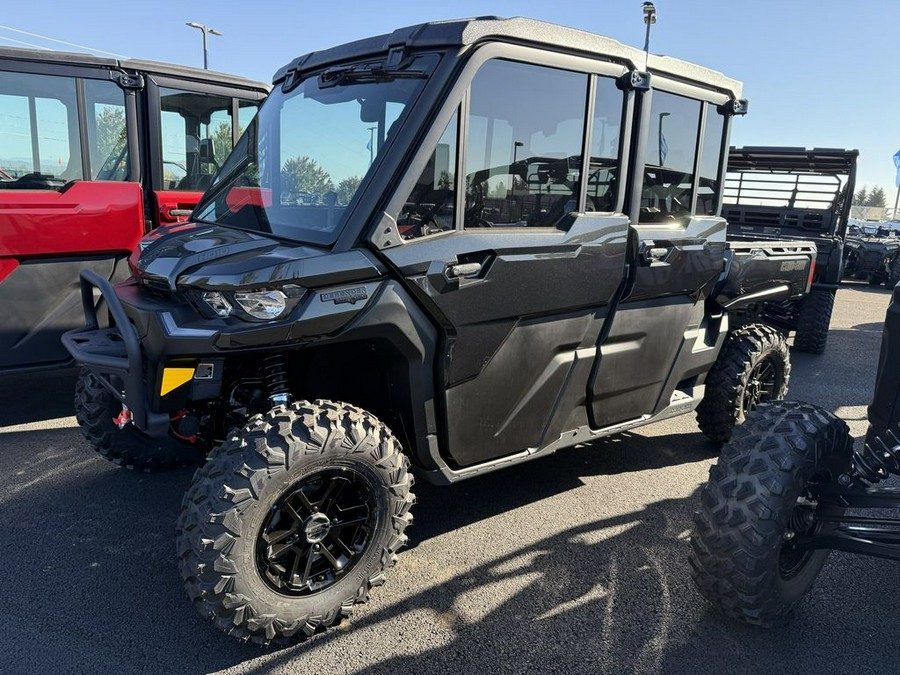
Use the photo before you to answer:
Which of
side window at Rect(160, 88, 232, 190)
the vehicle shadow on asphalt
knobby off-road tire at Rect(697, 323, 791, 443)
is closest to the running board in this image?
knobby off-road tire at Rect(697, 323, 791, 443)

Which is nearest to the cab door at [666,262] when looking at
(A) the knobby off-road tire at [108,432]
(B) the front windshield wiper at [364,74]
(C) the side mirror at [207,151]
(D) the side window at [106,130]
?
(B) the front windshield wiper at [364,74]

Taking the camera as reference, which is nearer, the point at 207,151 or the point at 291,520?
the point at 291,520

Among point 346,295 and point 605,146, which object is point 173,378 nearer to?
point 346,295

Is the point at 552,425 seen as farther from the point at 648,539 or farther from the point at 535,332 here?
the point at 648,539

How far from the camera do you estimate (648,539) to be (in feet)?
11.4

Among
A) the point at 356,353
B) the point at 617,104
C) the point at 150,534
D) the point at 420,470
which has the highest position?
the point at 617,104

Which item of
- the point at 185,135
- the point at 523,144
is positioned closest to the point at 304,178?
the point at 523,144

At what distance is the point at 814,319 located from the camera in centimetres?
789

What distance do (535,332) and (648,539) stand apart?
1304 millimetres

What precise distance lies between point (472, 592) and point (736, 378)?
248 cm

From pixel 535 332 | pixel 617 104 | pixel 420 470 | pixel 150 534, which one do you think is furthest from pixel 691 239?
pixel 150 534

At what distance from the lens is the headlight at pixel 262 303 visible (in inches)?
94.3

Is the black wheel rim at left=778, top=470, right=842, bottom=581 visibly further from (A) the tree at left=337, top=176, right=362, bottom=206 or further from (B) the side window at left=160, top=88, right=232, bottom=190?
(B) the side window at left=160, top=88, right=232, bottom=190

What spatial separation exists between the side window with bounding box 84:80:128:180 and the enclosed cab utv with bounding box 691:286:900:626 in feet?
14.9
